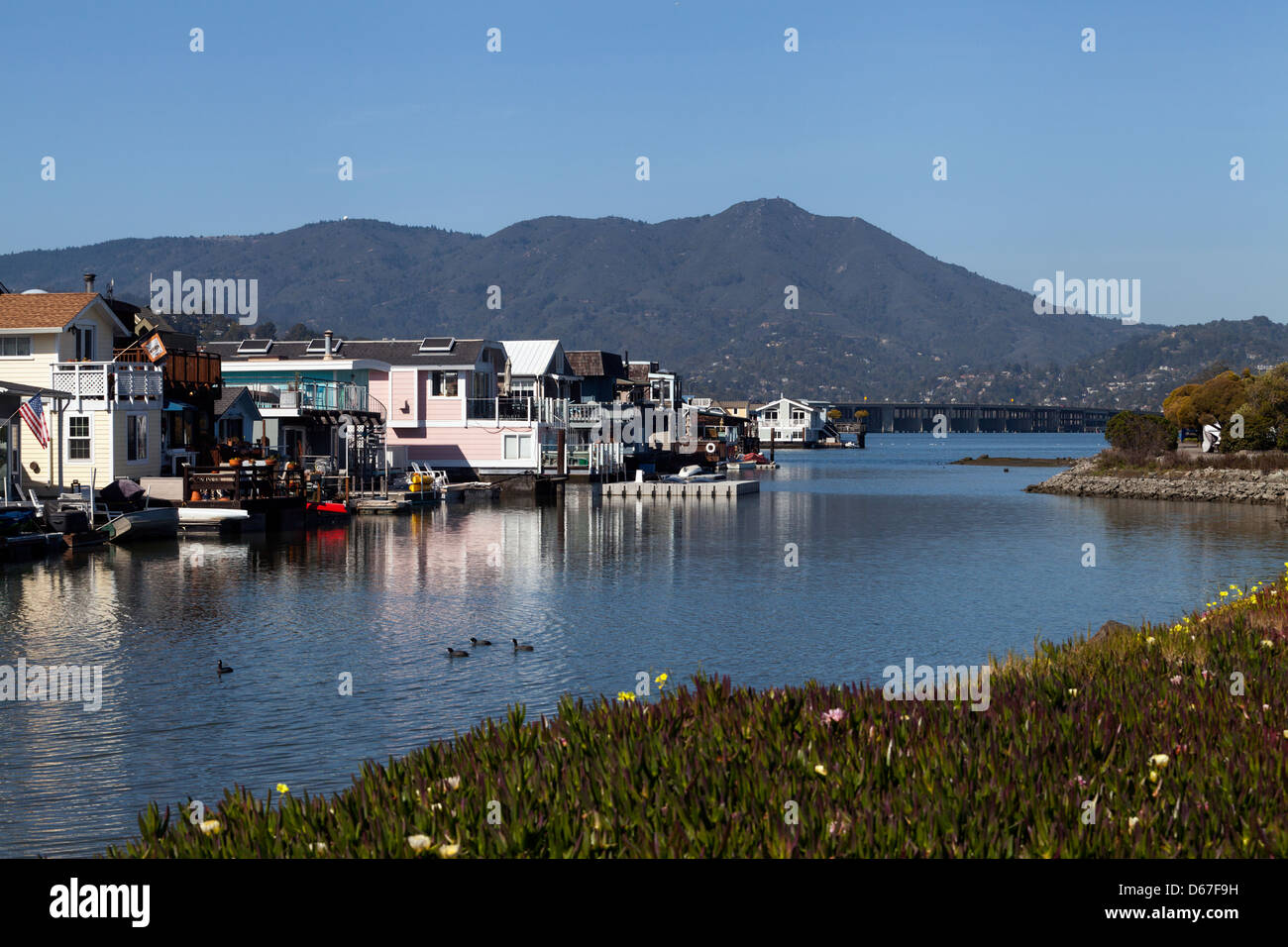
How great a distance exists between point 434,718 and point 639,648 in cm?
817

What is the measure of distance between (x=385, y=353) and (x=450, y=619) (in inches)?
2437

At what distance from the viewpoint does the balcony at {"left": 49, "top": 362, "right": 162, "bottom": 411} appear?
54.6 m

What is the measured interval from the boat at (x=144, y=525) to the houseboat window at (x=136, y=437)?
4.04 metres

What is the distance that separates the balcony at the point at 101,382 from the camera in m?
54.6

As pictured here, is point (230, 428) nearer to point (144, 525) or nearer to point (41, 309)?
point (41, 309)

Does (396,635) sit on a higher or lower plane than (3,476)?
lower

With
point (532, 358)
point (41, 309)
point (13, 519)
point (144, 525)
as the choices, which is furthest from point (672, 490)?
point (13, 519)

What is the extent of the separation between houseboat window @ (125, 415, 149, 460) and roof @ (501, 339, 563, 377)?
45.7 metres

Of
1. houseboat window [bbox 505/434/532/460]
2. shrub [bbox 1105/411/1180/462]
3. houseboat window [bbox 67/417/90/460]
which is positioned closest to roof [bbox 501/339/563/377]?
houseboat window [bbox 505/434/532/460]

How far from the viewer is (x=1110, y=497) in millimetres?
93875

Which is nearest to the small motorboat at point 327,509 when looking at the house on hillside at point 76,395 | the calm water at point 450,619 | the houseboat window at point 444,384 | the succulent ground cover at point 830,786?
the calm water at point 450,619
